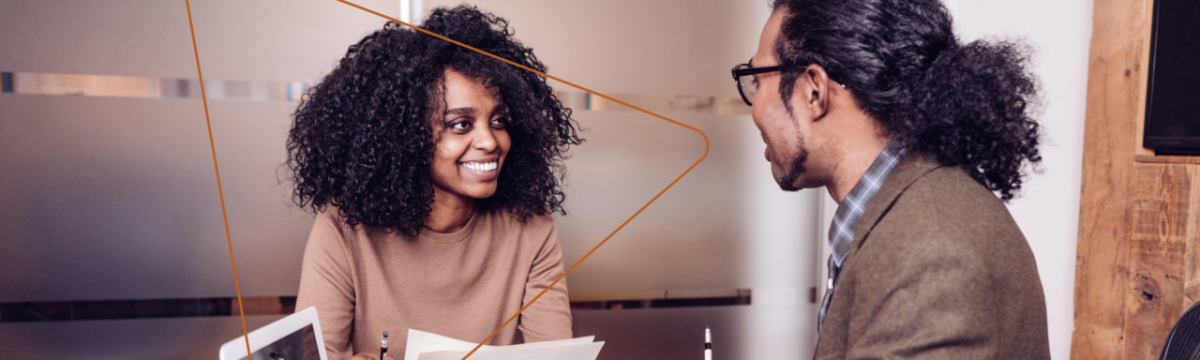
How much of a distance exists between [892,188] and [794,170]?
6.9 inches

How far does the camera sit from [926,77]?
0.77 metres

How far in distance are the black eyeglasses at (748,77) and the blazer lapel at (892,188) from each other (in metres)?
0.22

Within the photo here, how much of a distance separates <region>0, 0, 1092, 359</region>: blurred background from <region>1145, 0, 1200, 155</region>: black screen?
0.60 ft

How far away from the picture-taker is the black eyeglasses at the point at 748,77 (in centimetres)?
87

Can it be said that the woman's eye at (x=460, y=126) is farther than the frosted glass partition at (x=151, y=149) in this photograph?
Yes

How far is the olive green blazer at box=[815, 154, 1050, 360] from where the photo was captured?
23.2 inches

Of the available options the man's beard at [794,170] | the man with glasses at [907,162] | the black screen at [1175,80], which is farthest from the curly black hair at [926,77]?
the black screen at [1175,80]

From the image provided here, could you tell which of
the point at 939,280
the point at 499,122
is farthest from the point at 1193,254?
the point at 499,122

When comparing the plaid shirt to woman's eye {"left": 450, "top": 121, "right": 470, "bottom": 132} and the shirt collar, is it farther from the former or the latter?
woman's eye {"left": 450, "top": 121, "right": 470, "bottom": 132}

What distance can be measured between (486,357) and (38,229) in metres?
0.87

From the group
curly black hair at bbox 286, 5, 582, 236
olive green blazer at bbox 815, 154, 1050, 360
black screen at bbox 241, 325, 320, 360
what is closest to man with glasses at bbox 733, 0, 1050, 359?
olive green blazer at bbox 815, 154, 1050, 360

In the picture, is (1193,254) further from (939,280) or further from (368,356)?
(368,356)

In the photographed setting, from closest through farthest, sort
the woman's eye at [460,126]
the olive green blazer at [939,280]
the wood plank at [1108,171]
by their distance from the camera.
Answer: the olive green blazer at [939,280], the woman's eye at [460,126], the wood plank at [1108,171]

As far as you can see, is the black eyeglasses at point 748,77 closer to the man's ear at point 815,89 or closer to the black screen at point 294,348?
the man's ear at point 815,89
